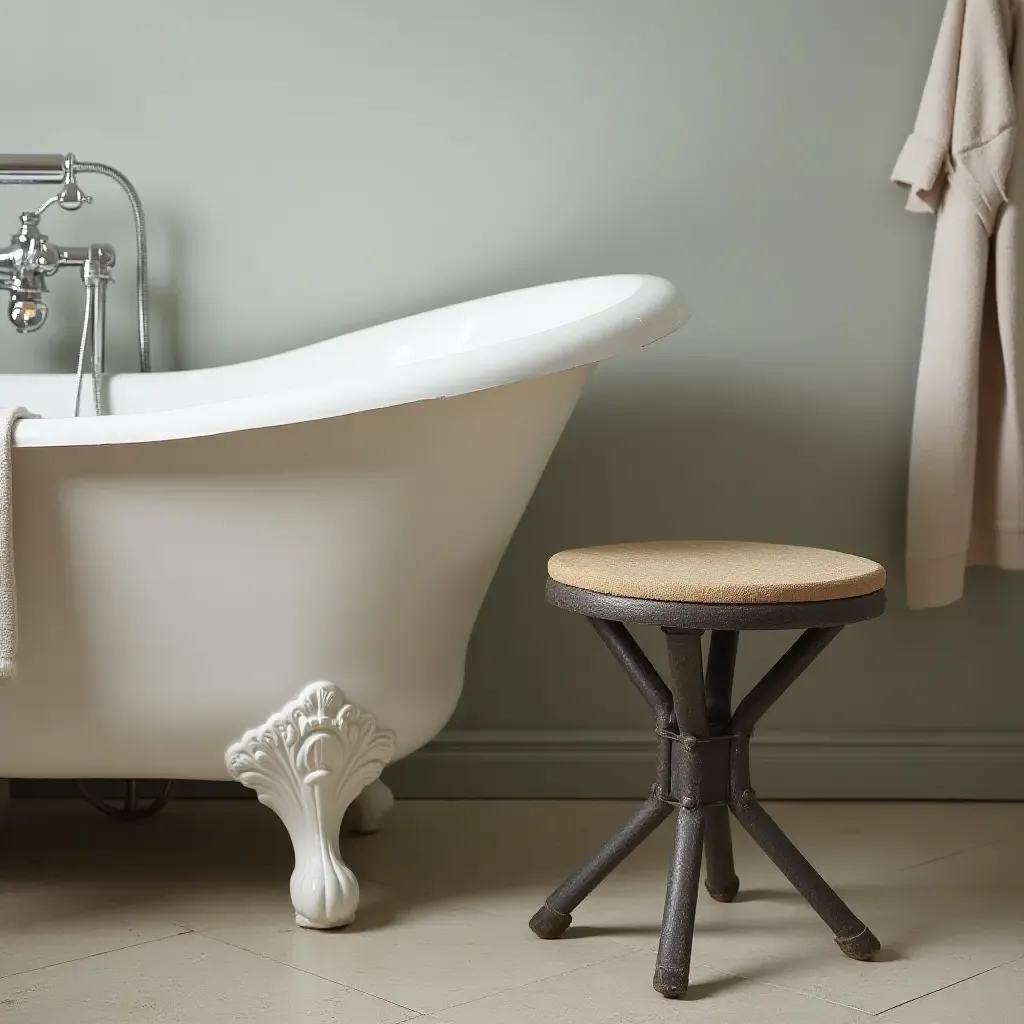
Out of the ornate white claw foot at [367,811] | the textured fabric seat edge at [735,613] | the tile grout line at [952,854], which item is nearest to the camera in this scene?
the textured fabric seat edge at [735,613]

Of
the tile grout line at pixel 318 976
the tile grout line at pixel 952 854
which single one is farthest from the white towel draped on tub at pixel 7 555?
the tile grout line at pixel 952 854

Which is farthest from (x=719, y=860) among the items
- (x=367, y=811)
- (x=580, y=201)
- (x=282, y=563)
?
(x=580, y=201)

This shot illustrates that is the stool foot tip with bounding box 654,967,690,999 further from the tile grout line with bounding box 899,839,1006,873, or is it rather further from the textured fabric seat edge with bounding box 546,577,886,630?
the tile grout line with bounding box 899,839,1006,873

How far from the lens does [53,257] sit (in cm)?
197

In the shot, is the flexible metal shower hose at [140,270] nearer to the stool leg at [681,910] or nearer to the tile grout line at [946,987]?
Result: the stool leg at [681,910]

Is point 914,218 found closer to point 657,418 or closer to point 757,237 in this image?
point 757,237

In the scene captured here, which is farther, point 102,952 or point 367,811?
point 367,811

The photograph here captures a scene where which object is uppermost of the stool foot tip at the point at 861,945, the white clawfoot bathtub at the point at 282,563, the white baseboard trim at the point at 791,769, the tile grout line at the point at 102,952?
the white clawfoot bathtub at the point at 282,563

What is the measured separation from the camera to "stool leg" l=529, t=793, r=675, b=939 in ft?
4.81

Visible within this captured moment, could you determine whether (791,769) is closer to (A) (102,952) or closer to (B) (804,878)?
(B) (804,878)

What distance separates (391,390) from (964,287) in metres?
1.02

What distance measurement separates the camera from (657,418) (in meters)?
2.10

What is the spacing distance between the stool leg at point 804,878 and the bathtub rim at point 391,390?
540 millimetres

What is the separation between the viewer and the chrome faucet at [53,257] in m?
1.94
